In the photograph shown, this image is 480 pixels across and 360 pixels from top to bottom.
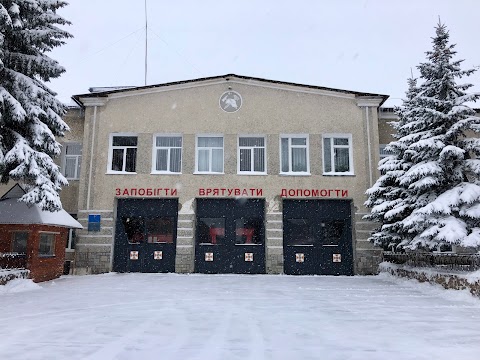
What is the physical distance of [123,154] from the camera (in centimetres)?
2031

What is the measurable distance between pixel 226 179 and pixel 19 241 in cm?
905

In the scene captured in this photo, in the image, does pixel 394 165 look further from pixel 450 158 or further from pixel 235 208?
pixel 235 208

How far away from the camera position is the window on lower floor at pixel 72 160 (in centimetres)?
2094

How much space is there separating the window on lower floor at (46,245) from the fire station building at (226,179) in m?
2.98

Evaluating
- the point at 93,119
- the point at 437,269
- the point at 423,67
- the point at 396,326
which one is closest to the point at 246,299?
the point at 396,326

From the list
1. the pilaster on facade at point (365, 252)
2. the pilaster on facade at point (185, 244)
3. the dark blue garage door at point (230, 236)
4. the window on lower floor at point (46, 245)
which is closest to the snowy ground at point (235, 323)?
the window on lower floor at point (46, 245)

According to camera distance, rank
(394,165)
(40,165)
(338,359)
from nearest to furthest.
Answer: (338,359) → (40,165) → (394,165)

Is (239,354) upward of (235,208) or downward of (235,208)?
downward

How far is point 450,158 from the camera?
13930 mm

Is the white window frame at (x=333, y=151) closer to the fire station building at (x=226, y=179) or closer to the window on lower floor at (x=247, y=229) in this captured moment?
the fire station building at (x=226, y=179)

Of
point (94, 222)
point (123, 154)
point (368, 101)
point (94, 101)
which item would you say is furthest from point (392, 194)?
point (94, 101)

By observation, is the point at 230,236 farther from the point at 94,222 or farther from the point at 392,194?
the point at 392,194

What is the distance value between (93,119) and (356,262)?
14482 millimetres

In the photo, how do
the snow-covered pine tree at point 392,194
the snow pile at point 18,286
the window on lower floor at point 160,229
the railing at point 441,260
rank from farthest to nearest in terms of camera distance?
the window on lower floor at point 160,229 → the snow-covered pine tree at point 392,194 → the railing at point 441,260 → the snow pile at point 18,286
